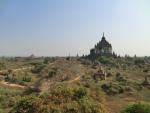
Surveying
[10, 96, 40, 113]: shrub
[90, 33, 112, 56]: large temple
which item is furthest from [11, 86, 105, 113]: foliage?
[90, 33, 112, 56]: large temple

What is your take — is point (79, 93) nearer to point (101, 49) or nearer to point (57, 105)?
point (57, 105)

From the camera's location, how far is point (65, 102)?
14.5 m

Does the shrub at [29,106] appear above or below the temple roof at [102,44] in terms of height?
below

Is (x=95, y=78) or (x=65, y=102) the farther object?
(x=95, y=78)

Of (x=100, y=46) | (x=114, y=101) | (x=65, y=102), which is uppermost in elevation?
(x=100, y=46)

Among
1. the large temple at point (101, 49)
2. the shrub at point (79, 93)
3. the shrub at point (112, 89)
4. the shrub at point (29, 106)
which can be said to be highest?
Result: the large temple at point (101, 49)

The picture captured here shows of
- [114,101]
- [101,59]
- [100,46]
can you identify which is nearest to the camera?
[114,101]

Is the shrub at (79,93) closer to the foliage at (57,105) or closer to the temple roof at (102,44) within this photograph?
the foliage at (57,105)

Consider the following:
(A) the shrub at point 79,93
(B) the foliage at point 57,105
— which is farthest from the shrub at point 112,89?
(B) the foliage at point 57,105

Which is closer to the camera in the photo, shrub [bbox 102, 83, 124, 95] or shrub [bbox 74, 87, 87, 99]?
shrub [bbox 74, 87, 87, 99]

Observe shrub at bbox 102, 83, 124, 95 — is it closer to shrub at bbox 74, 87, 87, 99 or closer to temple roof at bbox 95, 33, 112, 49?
shrub at bbox 74, 87, 87, 99

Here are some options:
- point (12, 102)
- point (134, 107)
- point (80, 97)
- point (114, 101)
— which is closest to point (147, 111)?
point (134, 107)

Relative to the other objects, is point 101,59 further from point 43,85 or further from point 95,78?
point 43,85

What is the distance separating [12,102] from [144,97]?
40.3 ft
